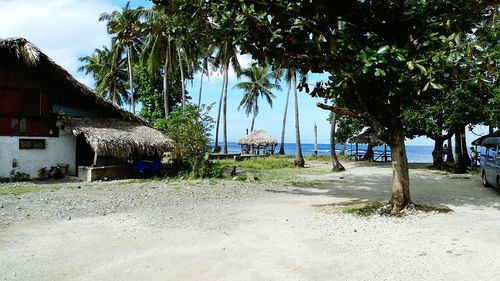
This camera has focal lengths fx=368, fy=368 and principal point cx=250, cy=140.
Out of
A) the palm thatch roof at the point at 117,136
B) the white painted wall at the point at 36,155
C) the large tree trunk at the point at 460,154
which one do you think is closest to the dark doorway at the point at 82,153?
the white painted wall at the point at 36,155

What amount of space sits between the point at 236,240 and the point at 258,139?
3282 centimetres

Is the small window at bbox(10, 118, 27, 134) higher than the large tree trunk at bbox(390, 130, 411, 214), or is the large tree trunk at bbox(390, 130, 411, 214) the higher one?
the small window at bbox(10, 118, 27, 134)

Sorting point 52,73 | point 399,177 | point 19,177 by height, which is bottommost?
point 19,177

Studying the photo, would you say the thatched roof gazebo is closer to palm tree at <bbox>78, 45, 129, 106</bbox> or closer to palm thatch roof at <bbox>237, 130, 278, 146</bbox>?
palm thatch roof at <bbox>237, 130, 278, 146</bbox>

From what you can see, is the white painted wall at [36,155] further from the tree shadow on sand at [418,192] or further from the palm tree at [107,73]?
the palm tree at [107,73]

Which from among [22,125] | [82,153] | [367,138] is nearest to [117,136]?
[82,153]

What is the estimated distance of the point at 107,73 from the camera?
36.3m

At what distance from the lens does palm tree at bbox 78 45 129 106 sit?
35594mm

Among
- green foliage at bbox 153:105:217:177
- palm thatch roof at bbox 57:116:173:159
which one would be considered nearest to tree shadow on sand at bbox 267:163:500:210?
green foliage at bbox 153:105:217:177

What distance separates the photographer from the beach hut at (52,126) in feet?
50.8

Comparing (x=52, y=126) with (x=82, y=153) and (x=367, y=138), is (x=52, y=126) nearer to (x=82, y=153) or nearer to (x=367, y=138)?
(x=82, y=153)

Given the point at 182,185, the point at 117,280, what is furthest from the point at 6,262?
the point at 182,185

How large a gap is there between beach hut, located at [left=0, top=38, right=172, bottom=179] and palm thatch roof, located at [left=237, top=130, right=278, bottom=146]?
68.6ft

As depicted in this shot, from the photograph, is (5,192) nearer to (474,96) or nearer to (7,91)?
(7,91)
